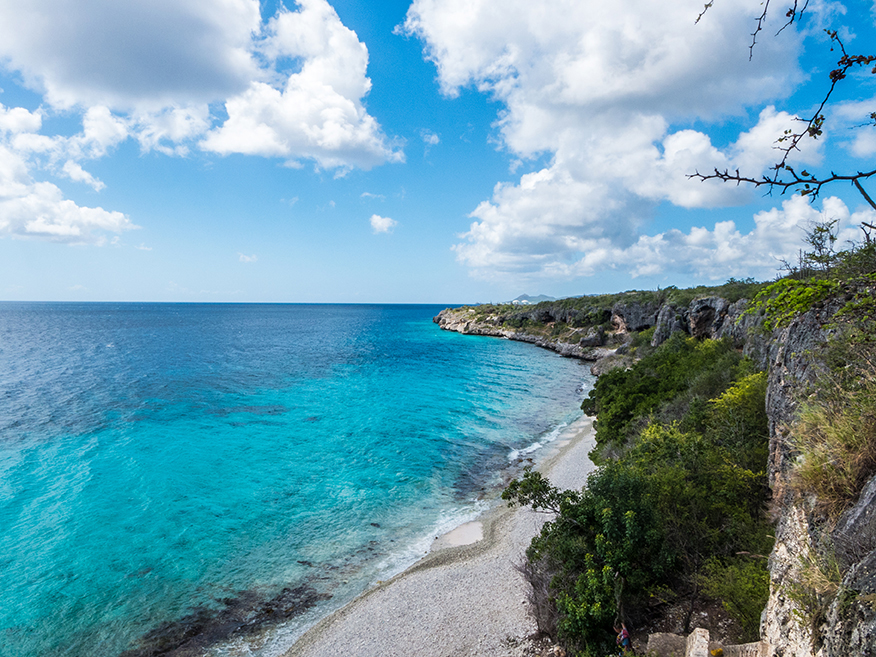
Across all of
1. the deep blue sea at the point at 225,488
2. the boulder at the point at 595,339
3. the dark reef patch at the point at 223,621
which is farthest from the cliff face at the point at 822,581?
the boulder at the point at 595,339

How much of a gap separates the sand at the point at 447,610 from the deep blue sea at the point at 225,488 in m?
1.25

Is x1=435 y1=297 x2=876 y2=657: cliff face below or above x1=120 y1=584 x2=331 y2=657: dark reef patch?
above

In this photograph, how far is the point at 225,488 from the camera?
26.8m

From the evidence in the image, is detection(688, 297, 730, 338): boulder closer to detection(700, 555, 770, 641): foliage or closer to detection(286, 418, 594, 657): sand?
detection(286, 418, 594, 657): sand

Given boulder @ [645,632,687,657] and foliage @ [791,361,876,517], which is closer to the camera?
foliage @ [791,361,876,517]

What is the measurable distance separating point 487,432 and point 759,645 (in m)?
29.2

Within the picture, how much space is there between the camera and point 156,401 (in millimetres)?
44844

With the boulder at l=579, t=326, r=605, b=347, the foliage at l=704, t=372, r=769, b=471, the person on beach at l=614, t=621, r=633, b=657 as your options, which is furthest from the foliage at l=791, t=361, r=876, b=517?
the boulder at l=579, t=326, r=605, b=347

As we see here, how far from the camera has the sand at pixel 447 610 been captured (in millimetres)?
14102

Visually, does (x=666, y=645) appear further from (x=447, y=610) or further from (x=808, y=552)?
(x=447, y=610)

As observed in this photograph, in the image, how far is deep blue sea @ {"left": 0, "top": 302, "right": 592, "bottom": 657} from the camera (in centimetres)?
1639

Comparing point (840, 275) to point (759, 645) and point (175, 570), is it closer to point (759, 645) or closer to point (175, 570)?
point (759, 645)

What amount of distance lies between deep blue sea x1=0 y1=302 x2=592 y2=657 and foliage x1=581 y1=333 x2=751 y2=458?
23.5ft

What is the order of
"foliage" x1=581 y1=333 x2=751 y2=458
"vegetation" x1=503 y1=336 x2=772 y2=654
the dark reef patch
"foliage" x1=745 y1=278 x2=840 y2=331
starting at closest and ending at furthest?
"foliage" x1=745 y1=278 x2=840 y2=331, "vegetation" x1=503 y1=336 x2=772 y2=654, the dark reef patch, "foliage" x1=581 y1=333 x2=751 y2=458
